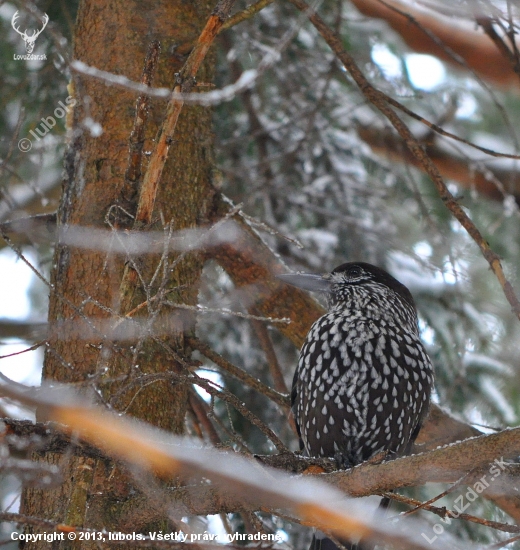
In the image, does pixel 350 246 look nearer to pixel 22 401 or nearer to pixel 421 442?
pixel 421 442

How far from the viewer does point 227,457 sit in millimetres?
2184

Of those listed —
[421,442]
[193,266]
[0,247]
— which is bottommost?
[421,442]

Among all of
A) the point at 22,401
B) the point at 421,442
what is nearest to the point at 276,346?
the point at 421,442

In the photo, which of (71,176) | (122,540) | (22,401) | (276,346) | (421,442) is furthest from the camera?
(276,346)

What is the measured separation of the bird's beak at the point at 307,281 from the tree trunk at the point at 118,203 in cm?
41

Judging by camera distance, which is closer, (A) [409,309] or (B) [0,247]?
(A) [409,309]

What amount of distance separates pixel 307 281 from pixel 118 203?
48.0 inches

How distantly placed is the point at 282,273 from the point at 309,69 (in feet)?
7.36

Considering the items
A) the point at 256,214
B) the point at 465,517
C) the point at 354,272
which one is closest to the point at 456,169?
the point at 256,214

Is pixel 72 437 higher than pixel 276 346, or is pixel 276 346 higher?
pixel 276 346

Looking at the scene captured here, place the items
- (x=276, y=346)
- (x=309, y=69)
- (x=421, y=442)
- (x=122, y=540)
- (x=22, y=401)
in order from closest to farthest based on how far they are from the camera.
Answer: (x=22, y=401), (x=122, y=540), (x=421, y=442), (x=276, y=346), (x=309, y=69)

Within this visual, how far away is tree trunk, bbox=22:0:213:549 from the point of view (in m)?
2.82

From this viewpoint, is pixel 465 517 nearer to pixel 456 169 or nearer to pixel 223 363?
pixel 223 363

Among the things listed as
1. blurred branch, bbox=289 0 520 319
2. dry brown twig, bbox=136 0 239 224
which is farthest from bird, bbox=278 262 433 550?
dry brown twig, bbox=136 0 239 224
